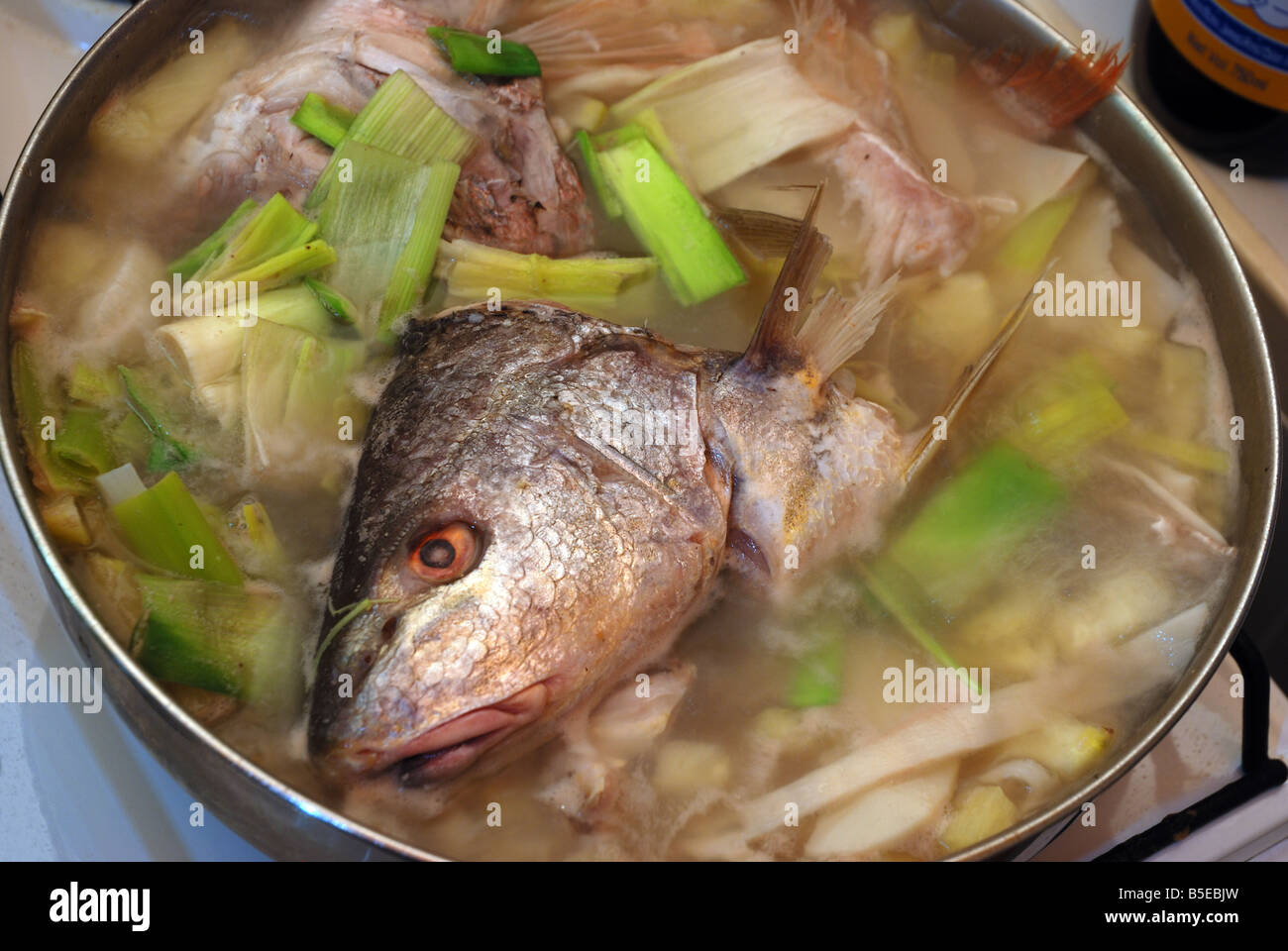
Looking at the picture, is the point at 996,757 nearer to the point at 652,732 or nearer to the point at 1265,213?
the point at 652,732

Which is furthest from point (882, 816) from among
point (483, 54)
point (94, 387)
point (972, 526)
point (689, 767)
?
point (483, 54)

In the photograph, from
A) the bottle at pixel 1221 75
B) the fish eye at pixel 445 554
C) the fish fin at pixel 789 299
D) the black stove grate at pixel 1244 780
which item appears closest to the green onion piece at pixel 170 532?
the fish eye at pixel 445 554

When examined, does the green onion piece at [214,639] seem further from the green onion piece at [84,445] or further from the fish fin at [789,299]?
the fish fin at [789,299]

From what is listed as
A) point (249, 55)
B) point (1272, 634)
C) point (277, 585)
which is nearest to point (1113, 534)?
point (1272, 634)

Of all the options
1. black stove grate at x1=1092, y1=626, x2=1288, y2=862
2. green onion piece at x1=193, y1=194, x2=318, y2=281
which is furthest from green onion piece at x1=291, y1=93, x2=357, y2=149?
black stove grate at x1=1092, y1=626, x2=1288, y2=862

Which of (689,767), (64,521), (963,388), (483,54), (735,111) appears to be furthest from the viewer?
(735,111)
